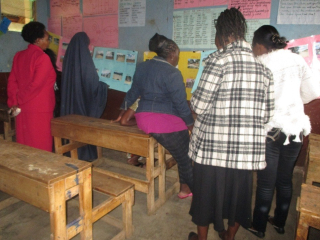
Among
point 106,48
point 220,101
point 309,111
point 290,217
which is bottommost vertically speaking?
point 290,217

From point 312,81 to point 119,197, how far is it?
1.55 metres

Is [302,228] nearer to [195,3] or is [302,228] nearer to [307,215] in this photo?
[307,215]

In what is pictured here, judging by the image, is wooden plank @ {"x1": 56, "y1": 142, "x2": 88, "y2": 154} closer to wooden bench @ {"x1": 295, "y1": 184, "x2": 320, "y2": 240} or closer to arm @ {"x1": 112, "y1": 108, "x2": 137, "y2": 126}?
arm @ {"x1": 112, "y1": 108, "x2": 137, "y2": 126}

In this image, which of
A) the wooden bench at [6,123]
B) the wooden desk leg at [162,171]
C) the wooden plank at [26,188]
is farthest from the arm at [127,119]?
the wooden bench at [6,123]

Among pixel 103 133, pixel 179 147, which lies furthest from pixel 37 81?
pixel 179 147

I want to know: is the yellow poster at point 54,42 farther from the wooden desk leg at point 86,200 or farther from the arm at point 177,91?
the wooden desk leg at point 86,200

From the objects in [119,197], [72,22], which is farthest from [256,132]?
[72,22]

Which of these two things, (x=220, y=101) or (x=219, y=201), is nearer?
(x=220, y=101)

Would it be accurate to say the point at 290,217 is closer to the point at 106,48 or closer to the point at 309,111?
the point at 309,111

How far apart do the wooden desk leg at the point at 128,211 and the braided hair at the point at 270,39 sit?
56.5 inches

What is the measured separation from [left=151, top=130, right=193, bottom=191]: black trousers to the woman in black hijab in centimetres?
131

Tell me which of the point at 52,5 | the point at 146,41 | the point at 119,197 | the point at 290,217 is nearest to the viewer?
the point at 119,197

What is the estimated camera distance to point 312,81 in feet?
5.42

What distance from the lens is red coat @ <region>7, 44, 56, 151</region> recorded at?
Answer: 245 centimetres
